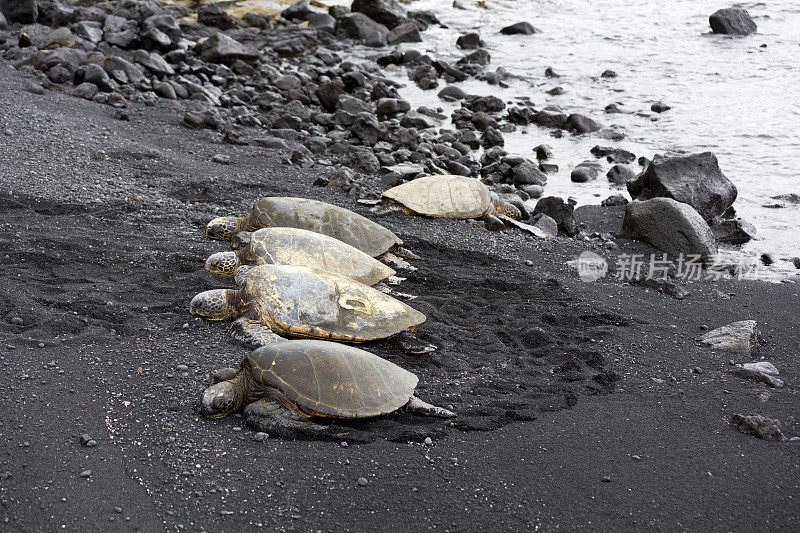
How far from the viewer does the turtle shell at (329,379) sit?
11.0ft

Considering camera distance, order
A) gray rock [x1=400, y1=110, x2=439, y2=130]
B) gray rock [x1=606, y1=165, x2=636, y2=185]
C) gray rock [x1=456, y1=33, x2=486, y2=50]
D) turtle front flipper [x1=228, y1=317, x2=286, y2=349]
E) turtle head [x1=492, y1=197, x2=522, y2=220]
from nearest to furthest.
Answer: turtle front flipper [x1=228, y1=317, x2=286, y2=349] < turtle head [x1=492, y1=197, x2=522, y2=220] < gray rock [x1=606, y1=165, x2=636, y2=185] < gray rock [x1=400, y1=110, x2=439, y2=130] < gray rock [x1=456, y1=33, x2=486, y2=50]

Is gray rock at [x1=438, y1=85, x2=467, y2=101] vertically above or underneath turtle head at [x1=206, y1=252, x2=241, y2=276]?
above

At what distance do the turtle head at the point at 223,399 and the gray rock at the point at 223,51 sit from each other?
9.98 meters

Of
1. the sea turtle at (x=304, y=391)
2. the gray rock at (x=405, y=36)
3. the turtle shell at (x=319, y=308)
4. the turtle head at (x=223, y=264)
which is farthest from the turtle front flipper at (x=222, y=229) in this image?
the gray rock at (x=405, y=36)

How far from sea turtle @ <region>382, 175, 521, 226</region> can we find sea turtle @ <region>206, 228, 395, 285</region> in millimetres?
1697

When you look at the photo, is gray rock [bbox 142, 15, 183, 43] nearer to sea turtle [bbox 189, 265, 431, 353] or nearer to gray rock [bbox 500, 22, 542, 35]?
gray rock [bbox 500, 22, 542, 35]

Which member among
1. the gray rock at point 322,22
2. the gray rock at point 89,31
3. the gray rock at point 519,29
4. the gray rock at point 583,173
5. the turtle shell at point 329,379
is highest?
the gray rock at point 519,29

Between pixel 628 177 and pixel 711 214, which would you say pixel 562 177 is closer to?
pixel 628 177

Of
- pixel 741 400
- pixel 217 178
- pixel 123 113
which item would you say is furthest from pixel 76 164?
pixel 741 400

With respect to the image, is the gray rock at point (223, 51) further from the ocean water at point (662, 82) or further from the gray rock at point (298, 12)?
the gray rock at point (298, 12)

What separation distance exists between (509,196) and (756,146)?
445cm

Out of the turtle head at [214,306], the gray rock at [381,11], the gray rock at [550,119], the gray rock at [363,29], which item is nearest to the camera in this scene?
the turtle head at [214,306]

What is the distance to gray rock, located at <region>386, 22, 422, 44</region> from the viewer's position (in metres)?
15.6

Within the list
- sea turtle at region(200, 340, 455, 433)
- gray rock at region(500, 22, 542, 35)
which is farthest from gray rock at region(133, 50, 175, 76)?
gray rock at region(500, 22, 542, 35)
